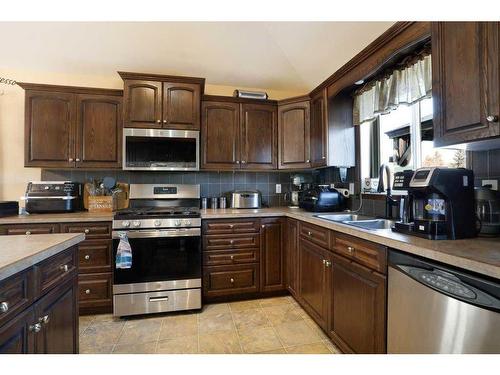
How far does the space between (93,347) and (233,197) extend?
69.7 inches

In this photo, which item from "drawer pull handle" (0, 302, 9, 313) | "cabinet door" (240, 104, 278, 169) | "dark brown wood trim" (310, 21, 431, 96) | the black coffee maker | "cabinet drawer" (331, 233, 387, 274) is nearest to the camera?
"drawer pull handle" (0, 302, 9, 313)

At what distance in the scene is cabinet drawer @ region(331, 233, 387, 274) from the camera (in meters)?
1.24

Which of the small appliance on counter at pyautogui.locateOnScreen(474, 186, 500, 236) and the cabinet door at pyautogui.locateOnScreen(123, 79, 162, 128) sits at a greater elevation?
the cabinet door at pyautogui.locateOnScreen(123, 79, 162, 128)

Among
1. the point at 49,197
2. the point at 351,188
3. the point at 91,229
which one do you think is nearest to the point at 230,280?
the point at 91,229

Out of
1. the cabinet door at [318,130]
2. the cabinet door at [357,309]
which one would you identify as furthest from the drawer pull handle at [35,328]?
the cabinet door at [318,130]

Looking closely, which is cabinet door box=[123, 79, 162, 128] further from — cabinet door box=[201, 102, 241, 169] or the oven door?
the oven door

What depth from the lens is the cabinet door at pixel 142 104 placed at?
2383 mm

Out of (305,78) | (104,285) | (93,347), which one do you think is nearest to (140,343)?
(93,347)

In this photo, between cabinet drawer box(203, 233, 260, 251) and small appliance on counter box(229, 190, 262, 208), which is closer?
cabinet drawer box(203, 233, 260, 251)

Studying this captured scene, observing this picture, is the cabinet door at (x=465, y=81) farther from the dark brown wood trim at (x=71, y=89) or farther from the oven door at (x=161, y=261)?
the dark brown wood trim at (x=71, y=89)

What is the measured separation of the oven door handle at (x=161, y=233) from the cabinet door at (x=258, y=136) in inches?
37.7

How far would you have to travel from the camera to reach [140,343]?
177 centimetres

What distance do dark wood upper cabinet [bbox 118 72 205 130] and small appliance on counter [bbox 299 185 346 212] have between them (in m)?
1.41

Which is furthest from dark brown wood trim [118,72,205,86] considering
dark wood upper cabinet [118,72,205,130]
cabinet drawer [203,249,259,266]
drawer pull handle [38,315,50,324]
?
drawer pull handle [38,315,50,324]
